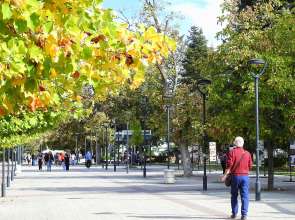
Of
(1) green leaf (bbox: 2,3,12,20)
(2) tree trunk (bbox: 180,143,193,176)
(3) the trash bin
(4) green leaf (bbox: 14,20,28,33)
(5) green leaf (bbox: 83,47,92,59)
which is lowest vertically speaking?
(3) the trash bin

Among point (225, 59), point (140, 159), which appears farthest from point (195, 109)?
point (140, 159)

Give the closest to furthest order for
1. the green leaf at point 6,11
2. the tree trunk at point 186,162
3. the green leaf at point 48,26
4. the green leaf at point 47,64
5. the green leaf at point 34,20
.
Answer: the green leaf at point 6,11, the green leaf at point 34,20, the green leaf at point 48,26, the green leaf at point 47,64, the tree trunk at point 186,162

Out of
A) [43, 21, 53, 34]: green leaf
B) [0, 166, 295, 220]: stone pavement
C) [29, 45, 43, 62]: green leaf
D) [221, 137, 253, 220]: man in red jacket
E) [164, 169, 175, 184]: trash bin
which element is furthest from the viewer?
[164, 169, 175, 184]: trash bin

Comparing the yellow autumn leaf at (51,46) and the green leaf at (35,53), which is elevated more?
the yellow autumn leaf at (51,46)

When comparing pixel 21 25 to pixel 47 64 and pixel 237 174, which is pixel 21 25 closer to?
pixel 47 64

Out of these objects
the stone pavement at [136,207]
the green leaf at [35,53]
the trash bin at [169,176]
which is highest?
the green leaf at [35,53]

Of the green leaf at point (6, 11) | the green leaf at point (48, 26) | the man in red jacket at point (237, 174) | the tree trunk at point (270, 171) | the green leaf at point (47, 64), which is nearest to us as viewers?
the green leaf at point (6, 11)

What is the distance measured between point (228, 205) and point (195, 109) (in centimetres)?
2301

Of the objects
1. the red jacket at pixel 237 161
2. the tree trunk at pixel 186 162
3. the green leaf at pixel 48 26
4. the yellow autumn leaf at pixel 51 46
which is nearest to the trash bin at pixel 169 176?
the tree trunk at pixel 186 162

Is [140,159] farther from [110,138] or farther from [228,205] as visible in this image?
[228,205]

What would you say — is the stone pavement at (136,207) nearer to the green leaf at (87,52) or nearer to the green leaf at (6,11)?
the green leaf at (87,52)

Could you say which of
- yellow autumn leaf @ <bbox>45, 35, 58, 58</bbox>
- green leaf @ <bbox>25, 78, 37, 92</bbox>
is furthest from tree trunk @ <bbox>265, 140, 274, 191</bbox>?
yellow autumn leaf @ <bbox>45, 35, 58, 58</bbox>

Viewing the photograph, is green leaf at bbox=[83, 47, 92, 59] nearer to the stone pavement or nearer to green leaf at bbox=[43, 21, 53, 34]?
green leaf at bbox=[43, 21, 53, 34]

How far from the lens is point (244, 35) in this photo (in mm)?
26781
